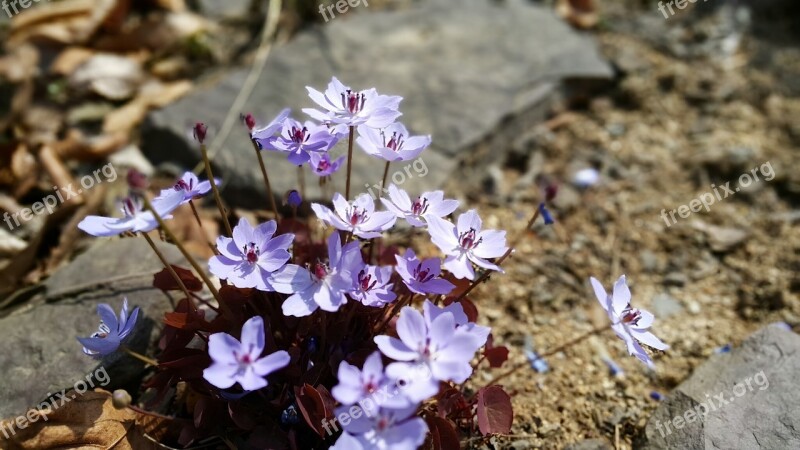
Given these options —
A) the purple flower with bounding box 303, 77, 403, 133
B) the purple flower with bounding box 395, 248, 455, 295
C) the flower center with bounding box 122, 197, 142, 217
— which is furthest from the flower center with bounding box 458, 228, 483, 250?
the flower center with bounding box 122, 197, 142, 217

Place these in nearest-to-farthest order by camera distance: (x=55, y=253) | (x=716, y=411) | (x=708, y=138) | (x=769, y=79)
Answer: (x=716, y=411)
(x=55, y=253)
(x=708, y=138)
(x=769, y=79)

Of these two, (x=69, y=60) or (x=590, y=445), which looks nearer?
(x=590, y=445)

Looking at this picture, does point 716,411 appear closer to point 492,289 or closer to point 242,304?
point 492,289

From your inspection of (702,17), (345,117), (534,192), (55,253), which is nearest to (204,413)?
(345,117)

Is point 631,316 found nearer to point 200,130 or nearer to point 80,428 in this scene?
point 200,130

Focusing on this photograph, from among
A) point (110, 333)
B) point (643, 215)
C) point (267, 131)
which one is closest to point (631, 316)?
point (267, 131)

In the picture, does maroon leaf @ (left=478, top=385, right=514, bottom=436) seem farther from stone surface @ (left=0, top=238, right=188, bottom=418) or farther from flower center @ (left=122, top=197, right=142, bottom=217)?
stone surface @ (left=0, top=238, right=188, bottom=418)
